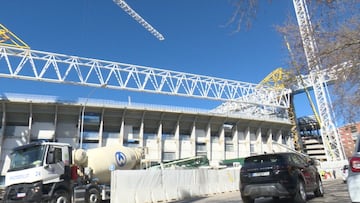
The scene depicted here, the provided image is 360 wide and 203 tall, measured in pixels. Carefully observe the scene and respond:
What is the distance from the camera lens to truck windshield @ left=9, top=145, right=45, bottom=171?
1291cm

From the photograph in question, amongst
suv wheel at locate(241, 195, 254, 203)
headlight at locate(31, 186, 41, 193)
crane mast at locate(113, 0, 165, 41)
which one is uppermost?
crane mast at locate(113, 0, 165, 41)

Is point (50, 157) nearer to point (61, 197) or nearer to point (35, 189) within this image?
point (35, 189)

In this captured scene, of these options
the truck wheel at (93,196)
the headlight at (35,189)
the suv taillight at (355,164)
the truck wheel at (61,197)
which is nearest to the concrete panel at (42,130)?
the truck wheel at (93,196)

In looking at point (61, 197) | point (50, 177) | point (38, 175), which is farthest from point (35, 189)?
point (61, 197)

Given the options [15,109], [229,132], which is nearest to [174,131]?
[229,132]

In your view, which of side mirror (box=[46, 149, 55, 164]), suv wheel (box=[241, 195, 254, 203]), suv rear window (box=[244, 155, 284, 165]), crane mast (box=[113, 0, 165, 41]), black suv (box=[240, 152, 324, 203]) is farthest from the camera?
crane mast (box=[113, 0, 165, 41])

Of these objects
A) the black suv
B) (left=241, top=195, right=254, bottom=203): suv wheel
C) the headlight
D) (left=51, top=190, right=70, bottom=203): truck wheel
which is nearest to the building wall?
(left=51, top=190, right=70, bottom=203): truck wheel

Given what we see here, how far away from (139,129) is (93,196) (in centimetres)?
3203

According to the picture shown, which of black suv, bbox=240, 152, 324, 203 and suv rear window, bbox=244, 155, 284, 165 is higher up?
suv rear window, bbox=244, 155, 284, 165

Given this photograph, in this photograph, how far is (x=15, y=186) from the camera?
12.8 metres

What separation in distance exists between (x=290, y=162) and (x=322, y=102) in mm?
58632

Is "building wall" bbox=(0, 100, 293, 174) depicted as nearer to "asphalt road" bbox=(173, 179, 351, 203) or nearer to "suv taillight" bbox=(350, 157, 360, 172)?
"asphalt road" bbox=(173, 179, 351, 203)

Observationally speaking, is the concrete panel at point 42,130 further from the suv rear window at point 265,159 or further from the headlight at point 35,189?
the suv rear window at point 265,159

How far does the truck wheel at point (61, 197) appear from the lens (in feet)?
43.5
